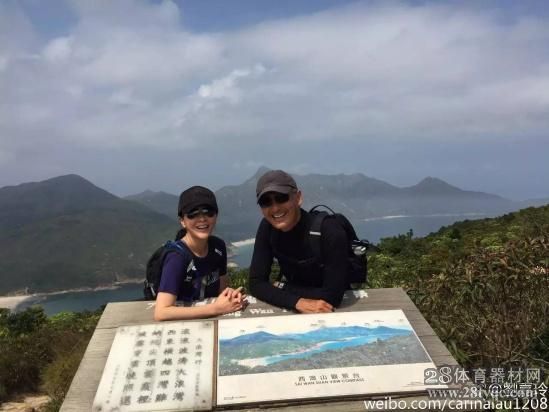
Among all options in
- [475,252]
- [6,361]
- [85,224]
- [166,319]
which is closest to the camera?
[166,319]

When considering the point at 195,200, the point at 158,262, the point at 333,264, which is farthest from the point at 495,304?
the point at 158,262

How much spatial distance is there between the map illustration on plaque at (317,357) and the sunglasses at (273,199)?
0.82 m

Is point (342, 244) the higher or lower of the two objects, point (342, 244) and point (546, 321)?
the higher

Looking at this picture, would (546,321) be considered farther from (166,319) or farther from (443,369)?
(166,319)

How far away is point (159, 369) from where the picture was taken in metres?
2.85

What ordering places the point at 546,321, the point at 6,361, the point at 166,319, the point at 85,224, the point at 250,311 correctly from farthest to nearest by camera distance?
the point at 85,224
the point at 6,361
the point at 546,321
the point at 250,311
the point at 166,319

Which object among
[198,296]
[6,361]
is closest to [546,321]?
[198,296]

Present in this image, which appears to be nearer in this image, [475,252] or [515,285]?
[515,285]

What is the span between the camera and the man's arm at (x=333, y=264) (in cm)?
350

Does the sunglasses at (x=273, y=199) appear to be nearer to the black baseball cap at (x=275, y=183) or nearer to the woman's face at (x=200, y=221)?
the black baseball cap at (x=275, y=183)

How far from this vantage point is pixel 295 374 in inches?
109

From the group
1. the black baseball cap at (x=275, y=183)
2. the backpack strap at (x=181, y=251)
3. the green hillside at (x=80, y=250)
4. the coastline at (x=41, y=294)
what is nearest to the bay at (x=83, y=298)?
the coastline at (x=41, y=294)

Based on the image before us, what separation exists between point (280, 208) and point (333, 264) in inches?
22.2

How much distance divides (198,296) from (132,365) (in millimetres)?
957
